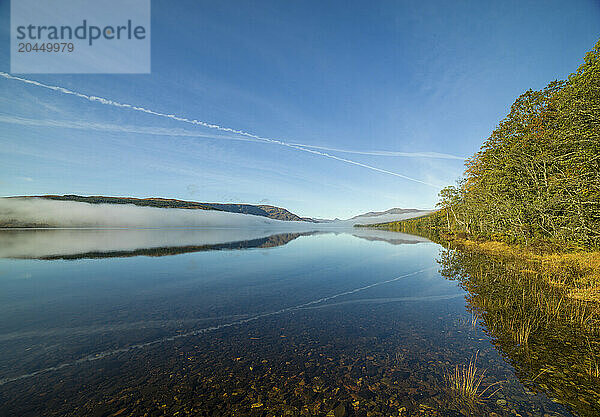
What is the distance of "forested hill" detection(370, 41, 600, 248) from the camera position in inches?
625

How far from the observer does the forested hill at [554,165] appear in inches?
625

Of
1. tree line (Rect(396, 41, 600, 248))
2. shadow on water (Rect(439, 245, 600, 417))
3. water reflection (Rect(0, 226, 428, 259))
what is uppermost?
tree line (Rect(396, 41, 600, 248))

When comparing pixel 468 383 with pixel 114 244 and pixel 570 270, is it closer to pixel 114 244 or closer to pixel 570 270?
pixel 570 270

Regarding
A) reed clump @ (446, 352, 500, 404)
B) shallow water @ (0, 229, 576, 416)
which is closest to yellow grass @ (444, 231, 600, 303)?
shallow water @ (0, 229, 576, 416)

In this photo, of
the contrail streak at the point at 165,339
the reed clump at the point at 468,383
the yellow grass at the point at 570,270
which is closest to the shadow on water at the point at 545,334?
the yellow grass at the point at 570,270

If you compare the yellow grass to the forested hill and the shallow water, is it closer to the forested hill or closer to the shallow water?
the forested hill

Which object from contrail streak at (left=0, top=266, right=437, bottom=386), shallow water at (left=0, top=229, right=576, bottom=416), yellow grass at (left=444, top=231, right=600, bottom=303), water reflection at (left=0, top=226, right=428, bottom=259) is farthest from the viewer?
water reflection at (left=0, top=226, right=428, bottom=259)

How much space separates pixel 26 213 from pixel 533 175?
216 metres

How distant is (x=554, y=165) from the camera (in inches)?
847

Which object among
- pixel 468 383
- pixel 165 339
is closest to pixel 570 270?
pixel 468 383

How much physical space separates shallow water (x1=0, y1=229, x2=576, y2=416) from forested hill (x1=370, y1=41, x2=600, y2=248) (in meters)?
11.3

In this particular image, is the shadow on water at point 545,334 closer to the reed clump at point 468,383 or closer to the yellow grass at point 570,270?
the yellow grass at point 570,270

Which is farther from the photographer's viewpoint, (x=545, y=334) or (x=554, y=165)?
(x=554, y=165)

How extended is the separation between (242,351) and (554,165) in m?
29.8
